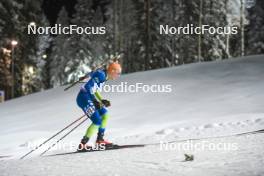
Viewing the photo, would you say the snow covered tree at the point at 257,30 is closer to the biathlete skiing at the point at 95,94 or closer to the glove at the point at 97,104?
the biathlete skiing at the point at 95,94

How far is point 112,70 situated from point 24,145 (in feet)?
13.5

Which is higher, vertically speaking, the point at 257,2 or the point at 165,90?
the point at 257,2

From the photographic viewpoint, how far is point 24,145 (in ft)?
41.4

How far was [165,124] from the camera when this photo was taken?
43.6 ft

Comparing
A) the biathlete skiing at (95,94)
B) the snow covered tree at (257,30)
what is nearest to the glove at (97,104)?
the biathlete skiing at (95,94)

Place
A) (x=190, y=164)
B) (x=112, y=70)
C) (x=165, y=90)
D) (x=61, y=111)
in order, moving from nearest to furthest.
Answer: (x=190, y=164) → (x=112, y=70) → (x=61, y=111) → (x=165, y=90)

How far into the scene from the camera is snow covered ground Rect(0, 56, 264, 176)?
754cm

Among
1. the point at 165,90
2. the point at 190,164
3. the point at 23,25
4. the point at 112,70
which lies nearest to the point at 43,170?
the point at 190,164

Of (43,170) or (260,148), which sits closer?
(43,170)

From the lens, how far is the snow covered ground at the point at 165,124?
7.54 m

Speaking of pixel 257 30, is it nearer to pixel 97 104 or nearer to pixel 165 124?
pixel 165 124

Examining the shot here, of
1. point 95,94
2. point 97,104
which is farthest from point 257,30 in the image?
point 97,104

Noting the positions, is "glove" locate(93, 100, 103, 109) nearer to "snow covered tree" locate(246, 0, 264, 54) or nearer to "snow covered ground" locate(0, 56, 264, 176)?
"snow covered ground" locate(0, 56, 264, 176)

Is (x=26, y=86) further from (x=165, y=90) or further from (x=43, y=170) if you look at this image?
(x=43, y=170)
